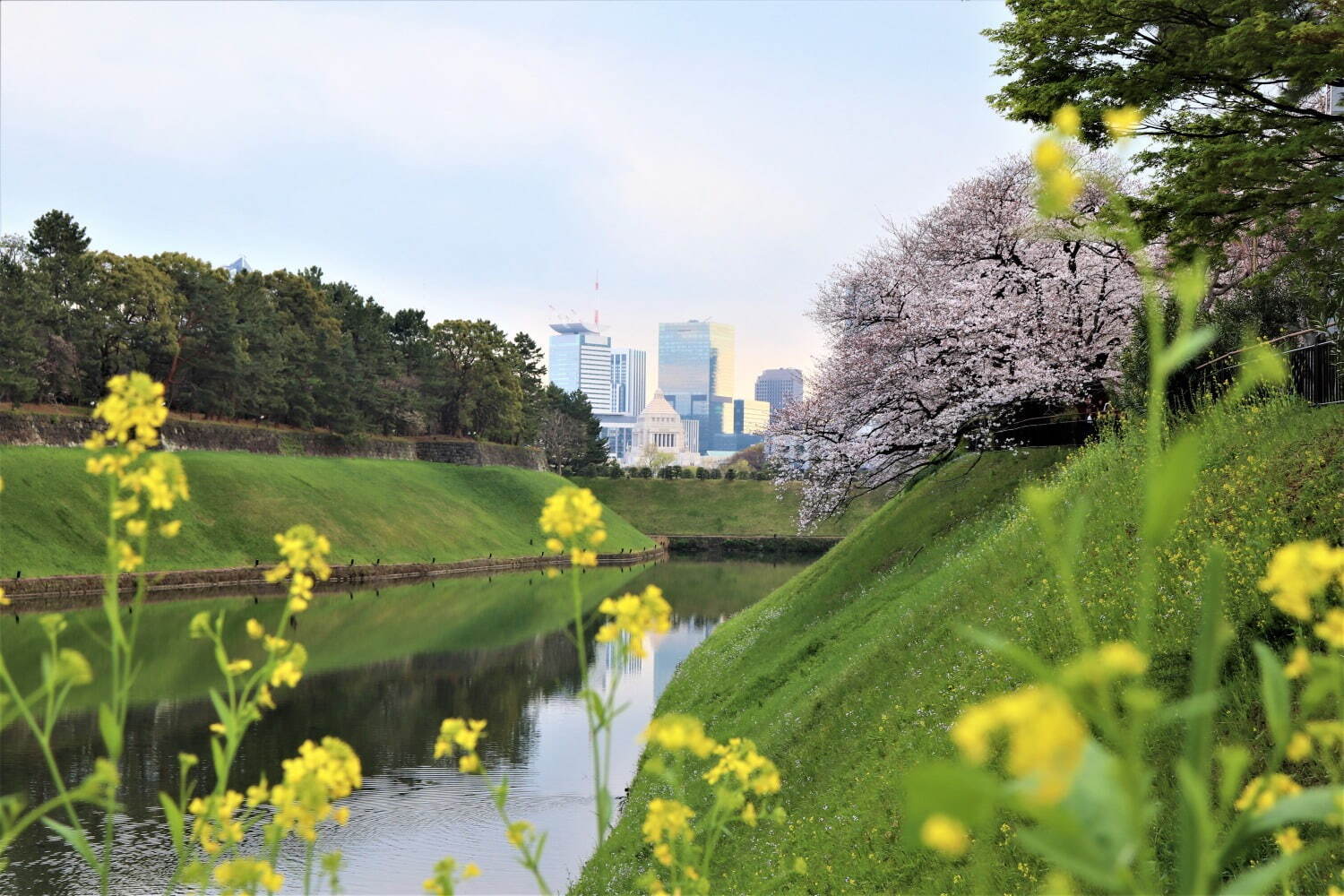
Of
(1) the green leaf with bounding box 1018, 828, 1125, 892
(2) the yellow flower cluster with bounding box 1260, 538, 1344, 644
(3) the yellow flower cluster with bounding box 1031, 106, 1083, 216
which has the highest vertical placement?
(3) the yellow flower cluster with bounding box 1031, 106, 1083, 216

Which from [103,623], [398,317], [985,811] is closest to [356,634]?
[103,623]

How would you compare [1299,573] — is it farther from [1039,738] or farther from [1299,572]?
[1039,738]

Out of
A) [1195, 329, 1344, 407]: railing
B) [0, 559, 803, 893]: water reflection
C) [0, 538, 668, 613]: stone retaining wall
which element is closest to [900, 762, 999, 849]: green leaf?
[0, 559, 803, 893]: water reflection

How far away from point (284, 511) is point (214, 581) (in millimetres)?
12106

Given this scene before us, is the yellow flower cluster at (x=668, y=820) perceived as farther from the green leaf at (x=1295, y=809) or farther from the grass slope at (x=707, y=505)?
the grass slope at (x=707, y=505)

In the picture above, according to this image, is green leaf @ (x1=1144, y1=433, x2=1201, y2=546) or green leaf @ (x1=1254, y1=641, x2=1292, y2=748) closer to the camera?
green leaf @ (x1=1144, y1=433, x2=1201, y2=546)

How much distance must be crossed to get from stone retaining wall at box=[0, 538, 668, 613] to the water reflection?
3.69 m

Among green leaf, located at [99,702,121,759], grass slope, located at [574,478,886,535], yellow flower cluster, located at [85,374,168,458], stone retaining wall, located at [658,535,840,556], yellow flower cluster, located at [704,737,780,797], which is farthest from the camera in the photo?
grass slope, located at [574,478,886,535]

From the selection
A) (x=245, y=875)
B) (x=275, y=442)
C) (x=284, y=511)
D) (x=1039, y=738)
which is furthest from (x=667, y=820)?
(x=275, y=442)

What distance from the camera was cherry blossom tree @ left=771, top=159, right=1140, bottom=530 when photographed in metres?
23.4

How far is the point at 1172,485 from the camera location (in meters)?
1.44

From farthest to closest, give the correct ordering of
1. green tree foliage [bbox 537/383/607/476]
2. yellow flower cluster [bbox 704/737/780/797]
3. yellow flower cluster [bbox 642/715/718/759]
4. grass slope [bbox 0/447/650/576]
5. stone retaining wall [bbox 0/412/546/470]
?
green tree foliage [bbox 537/383/607/476]
stone retaining wall [bbox 0/412/546/470]
grass slope [bbox 0/447/650/576]
yellow flower cluster [bbox 704/737/780/797]
yellow flower cluster [bbox 642/715/718/759]

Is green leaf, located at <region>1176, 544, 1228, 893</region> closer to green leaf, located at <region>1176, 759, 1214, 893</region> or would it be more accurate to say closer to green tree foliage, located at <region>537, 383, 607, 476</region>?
green leaf, located at <region>1176, 759, 1214, 893</region>

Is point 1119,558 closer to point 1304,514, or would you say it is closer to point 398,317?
point 1304,514
